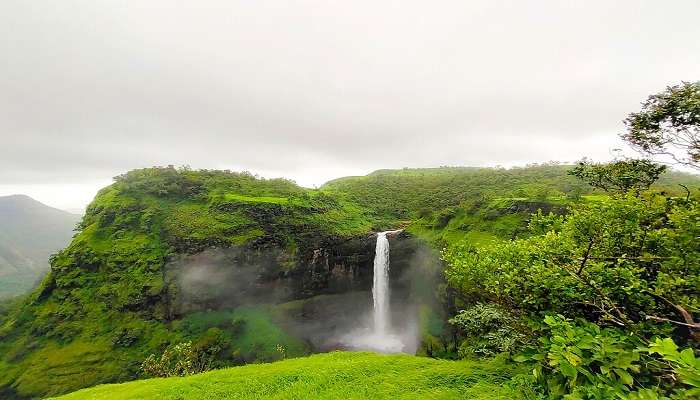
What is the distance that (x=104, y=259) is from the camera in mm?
45031

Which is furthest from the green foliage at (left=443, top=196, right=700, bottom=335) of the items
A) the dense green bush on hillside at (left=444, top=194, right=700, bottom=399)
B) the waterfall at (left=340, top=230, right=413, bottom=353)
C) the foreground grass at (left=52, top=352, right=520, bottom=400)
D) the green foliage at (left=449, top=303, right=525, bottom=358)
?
the waterfall at (left=340, top=230, right=413, bottom=353)

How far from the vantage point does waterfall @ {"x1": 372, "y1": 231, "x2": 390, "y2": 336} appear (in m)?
46.2

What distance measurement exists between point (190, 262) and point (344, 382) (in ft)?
138

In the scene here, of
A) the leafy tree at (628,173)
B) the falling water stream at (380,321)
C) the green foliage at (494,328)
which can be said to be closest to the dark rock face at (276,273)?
the falling water stream at (380,321)

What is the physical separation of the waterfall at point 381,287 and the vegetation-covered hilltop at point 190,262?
381 centimetres

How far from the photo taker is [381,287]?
4744 cm

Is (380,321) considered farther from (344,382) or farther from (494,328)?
(344,382)

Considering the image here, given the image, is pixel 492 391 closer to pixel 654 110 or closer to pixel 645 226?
pixel 645 226

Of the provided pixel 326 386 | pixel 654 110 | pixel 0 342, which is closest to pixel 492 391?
pixel 326 386

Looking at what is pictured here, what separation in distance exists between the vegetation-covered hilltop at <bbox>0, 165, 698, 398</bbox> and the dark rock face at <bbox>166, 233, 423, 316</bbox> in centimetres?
17

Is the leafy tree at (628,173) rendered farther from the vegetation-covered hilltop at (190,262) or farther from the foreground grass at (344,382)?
the vegetation-covered hilltop at (190,262)

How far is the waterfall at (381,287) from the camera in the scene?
46.2 meters

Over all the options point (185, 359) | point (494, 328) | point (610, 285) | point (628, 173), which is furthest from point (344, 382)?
point (185, 359)

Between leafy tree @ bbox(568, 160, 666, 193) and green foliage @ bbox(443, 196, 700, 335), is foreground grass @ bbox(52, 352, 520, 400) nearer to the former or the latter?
green foliage @ bbox(443, 196, 700, 335)
